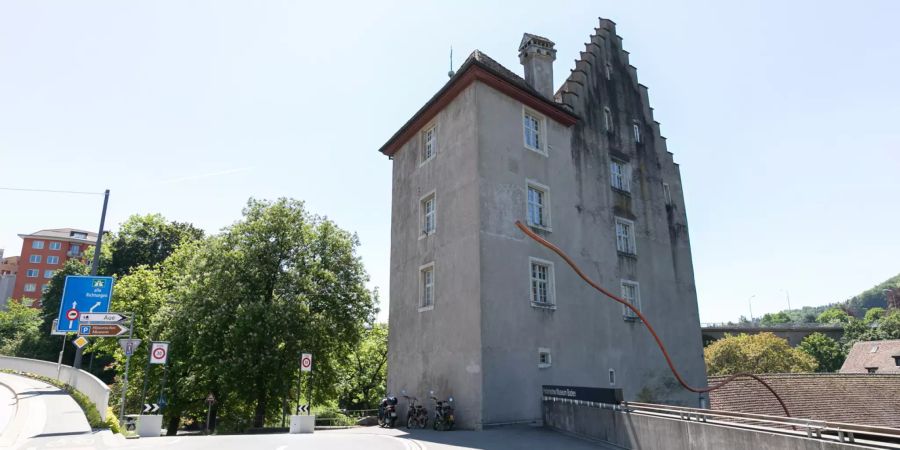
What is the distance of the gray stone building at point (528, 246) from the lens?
1894cm

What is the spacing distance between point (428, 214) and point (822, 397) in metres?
27.7

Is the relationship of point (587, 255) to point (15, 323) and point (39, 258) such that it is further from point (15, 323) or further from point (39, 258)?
point (39, 258)

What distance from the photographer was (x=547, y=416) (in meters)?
18.1

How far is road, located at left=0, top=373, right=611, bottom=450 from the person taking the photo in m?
12.8

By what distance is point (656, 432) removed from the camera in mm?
13297

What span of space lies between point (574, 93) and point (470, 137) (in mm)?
8544

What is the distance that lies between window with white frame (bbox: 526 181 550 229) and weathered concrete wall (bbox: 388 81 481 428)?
333cm

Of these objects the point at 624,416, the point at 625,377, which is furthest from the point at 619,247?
the point at 624,416

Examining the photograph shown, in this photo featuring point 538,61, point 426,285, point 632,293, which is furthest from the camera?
point 538,61

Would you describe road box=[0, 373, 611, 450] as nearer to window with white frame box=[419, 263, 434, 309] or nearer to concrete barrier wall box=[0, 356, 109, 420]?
concrete barrier wall box=[0, 356, 109, 420]

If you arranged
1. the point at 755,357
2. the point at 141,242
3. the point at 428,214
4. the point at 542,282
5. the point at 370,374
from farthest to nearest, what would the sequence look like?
1. the point at 755,357
2. the point at 141,242
3. the point at 370,374
4. the point at 428,214
5. the point at 542,282

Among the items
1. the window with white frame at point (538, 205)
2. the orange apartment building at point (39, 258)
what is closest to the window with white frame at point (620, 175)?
the window with white frame at point (538, 205)

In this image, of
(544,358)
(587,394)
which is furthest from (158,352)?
(587,394)

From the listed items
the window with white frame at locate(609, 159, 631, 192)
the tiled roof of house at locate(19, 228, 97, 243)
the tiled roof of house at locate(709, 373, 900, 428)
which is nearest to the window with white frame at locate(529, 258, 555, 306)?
the window with white frame at locate(609, 159, 631, 192)
